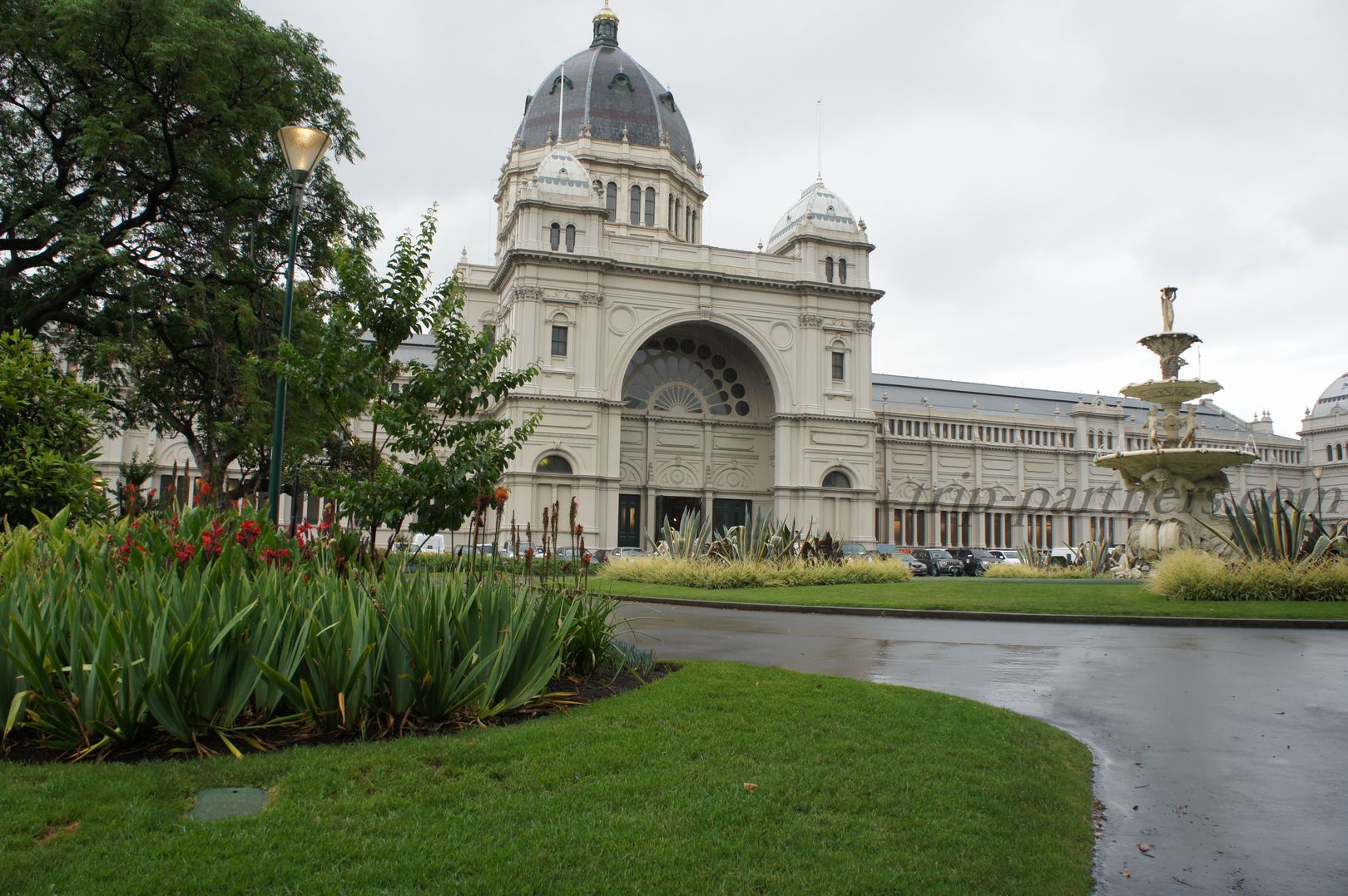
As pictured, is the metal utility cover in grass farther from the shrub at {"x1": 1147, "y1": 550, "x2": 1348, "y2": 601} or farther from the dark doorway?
the dark doorway

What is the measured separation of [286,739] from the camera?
17.8ft

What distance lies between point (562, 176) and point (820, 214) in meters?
14.4

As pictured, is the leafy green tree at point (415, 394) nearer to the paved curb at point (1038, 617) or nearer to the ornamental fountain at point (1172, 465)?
the paved curb at point (1038, 617)

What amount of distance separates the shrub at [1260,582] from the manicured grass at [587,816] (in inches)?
551

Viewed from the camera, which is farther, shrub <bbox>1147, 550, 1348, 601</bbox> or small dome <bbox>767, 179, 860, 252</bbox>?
small dome <bbox>767, 179, 860, 252</bbox>

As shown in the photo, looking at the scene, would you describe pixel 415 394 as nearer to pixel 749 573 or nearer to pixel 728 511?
pixel 749 573

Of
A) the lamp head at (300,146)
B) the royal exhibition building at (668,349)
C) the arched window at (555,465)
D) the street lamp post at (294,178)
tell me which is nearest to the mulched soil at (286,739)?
the street lamp post at (294,178)

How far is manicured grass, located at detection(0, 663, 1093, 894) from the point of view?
373 centimetres

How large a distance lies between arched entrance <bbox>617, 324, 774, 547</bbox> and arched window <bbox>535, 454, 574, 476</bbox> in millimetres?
5129

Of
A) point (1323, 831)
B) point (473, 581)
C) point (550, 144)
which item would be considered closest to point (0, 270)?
point (473, 581)

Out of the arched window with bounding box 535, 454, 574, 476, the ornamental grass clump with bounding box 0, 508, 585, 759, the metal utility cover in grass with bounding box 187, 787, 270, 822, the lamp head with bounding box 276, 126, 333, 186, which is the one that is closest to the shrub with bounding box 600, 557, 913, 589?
the lamp head with bounding box 276, 126, 333, 186

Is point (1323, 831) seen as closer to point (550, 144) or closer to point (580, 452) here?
point (580, 452)

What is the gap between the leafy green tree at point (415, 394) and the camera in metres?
9.61

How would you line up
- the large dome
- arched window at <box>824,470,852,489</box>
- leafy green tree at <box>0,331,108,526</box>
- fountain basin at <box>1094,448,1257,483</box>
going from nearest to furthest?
leafy green tree at <box>0,331,108,526</box> → fountain basin at <box>1094,448,1257,483</box> → arched window at <box>824,470,852,489</box> → the large dome
